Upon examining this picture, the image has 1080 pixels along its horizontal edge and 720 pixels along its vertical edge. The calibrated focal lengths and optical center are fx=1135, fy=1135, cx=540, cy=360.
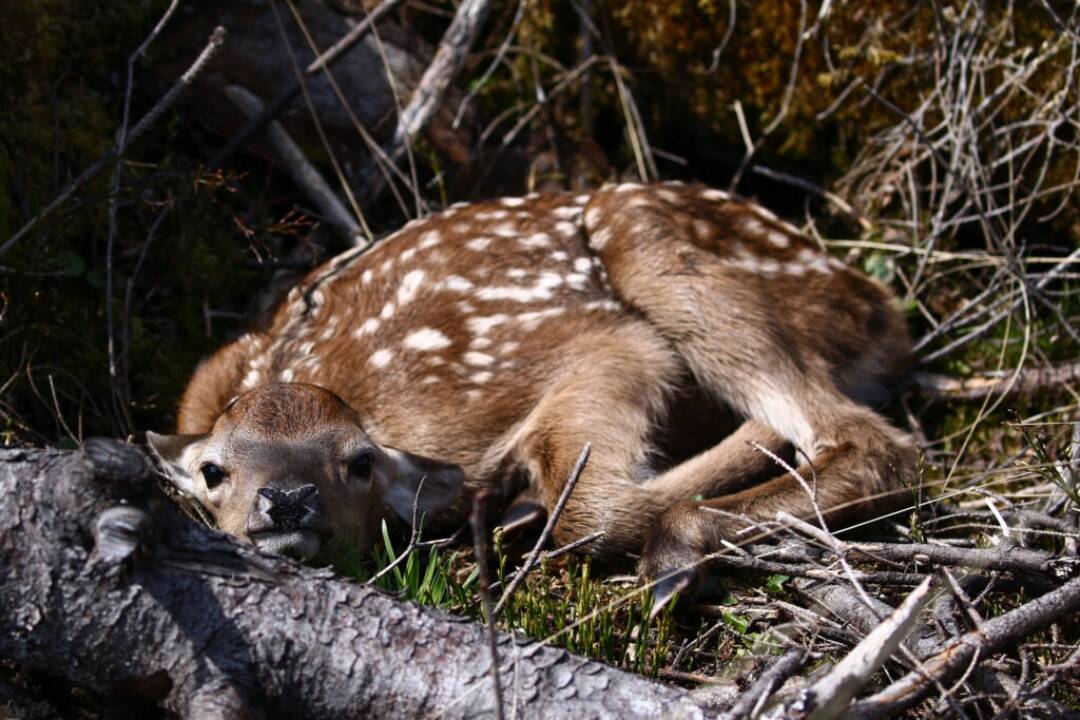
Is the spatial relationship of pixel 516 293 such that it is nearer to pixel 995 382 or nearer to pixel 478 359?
pixel 478 359

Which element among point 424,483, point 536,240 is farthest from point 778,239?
point 424,483

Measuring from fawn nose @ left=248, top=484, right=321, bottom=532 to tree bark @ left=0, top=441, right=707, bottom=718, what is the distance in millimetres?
893

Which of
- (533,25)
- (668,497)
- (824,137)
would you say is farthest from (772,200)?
(668,497)

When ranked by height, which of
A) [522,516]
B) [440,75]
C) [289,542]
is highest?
[440,75]

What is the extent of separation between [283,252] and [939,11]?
9.82 ft

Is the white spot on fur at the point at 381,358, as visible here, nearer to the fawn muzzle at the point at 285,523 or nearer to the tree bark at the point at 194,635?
the fawn muzzle at the point at 285,523

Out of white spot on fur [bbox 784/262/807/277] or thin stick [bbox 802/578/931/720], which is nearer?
thin stick [bbox 802/578/931/720]

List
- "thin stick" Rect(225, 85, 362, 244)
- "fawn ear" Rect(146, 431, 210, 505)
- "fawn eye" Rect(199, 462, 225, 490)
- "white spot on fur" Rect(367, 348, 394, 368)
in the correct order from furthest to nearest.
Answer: "thin stick" Rect(225, 85, 362, 244)
"white spot on fur" Rect(367, 348, 394, 368)
"fawn ear" Rect(146, 431, 210, 505)
"fawn eye" Rect(199, 462, 225, 490)

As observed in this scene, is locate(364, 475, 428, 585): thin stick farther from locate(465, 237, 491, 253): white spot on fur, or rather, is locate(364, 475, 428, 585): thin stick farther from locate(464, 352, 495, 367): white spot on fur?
locate(465, 237, 491, 253): white spot on fur

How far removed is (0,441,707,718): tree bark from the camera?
2.21 meters

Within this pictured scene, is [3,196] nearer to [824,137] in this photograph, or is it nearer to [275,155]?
[275,155]

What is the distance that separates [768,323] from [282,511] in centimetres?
193

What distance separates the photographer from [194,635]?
225cm

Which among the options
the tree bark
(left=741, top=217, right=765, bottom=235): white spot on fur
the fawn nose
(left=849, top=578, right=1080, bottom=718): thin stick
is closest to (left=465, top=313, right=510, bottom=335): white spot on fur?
(left=741, top=217, right=765, bottom=235): white spot on fur
